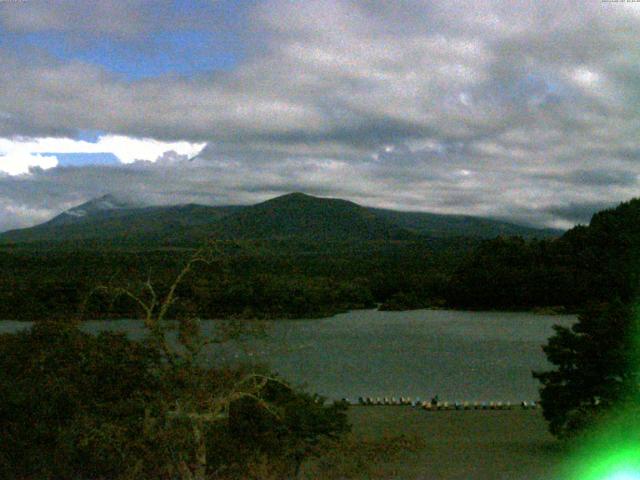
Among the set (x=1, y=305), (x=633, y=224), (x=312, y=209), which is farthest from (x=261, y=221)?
(x=1, y=305)

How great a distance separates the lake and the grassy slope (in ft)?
7.65

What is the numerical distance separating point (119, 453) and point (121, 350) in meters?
0.93

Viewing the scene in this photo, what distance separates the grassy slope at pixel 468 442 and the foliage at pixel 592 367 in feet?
2.50

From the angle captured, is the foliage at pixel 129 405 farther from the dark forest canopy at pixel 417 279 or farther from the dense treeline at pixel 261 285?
the dark forest canopy at pixel 417 279

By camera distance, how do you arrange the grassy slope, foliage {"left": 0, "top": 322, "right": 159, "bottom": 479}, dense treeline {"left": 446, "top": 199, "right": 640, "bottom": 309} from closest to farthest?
foliage {"left": 0, "top": 322, "right": 159, "bottom": 479} < the grassy slope < dense treeline {"left": 446, "top": 199, "right": 640, "bottom": 309}

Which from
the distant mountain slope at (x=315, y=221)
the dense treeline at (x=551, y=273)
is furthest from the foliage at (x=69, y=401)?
the distant mountain slope at (x=315, y=221)

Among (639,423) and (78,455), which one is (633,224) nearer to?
(639,423)

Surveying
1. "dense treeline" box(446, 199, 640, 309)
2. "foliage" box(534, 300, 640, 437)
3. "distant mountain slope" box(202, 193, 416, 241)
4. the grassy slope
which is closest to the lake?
the grassy slope

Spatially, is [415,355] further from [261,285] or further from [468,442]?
[468,442]

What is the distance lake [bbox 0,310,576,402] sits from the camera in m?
21.6

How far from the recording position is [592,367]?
481 inches

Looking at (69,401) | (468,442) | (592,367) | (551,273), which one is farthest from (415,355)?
(69,401)

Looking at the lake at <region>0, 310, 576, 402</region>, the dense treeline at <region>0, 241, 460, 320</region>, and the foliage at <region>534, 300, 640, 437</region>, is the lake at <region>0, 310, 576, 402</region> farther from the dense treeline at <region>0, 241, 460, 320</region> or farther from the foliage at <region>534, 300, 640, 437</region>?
the foliage at <region>534, 300, 640, 437</region>

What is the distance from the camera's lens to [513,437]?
14.7m
